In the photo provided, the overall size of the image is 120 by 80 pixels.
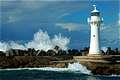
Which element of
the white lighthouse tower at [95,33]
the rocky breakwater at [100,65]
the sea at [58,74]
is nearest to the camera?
the sea at [58,74]

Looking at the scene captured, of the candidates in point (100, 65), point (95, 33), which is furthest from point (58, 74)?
point (95, 33)

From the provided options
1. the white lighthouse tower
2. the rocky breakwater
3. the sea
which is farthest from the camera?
the white lighthouse tower

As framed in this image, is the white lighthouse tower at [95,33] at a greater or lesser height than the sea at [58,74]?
greater

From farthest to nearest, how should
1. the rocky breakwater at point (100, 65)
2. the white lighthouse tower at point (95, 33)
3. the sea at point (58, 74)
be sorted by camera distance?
1. the white lighthouse tower at point (95, 33)
2. the rocky breakwater at point (100, 65)
3. the sea at point (58, 74)

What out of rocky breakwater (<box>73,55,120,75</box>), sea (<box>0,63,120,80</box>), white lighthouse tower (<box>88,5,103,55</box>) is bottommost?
sea (<box>0,63,120,80</box>)

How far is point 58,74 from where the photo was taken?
39156 millimetres

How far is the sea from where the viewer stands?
36.0 m

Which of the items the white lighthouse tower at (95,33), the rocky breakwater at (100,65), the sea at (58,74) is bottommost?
the sea at (58,74)

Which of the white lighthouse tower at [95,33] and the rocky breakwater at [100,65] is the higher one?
the white lighthouse tower at [95,33]

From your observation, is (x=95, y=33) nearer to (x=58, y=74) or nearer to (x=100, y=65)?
(x=100, y=65)

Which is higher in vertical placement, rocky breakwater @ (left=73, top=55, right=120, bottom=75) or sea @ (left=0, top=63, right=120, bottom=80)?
rocky breakwater @ (left=73, top=55, right=120, bottom=75)

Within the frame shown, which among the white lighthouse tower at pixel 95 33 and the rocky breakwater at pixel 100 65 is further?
the white lighthouse tower at pixel 95 33

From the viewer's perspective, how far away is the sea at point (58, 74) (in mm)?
36031

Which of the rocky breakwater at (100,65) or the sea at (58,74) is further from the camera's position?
the rocky breakwater at (100,65)
